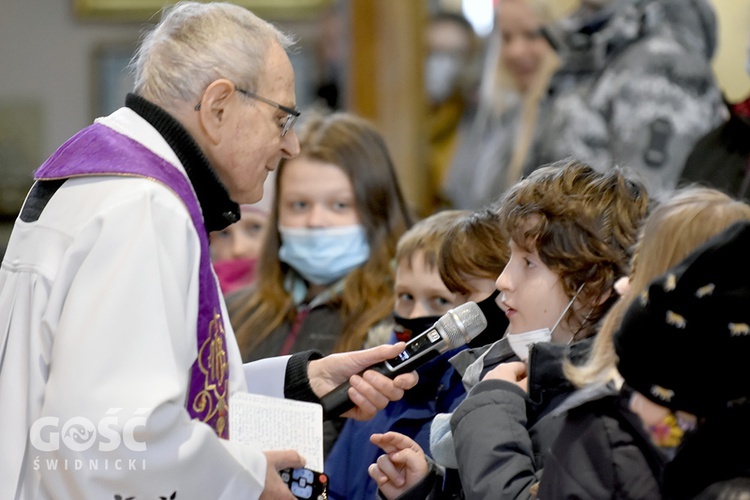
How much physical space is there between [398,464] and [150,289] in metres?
0.78

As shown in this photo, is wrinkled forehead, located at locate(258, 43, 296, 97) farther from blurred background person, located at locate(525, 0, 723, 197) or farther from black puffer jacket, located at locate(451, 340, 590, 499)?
blurred background person, located at locate(525, 0, 723, 197)

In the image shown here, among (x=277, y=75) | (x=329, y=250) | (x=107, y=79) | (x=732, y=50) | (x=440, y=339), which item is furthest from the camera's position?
(x=107, y=79)

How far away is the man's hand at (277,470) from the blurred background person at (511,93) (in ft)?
9.47

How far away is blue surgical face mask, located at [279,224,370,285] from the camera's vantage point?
4.27 m

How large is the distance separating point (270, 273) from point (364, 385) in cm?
167

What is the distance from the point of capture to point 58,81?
A: 28.2ft

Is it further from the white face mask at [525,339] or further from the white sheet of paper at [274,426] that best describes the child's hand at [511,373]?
the white sheet of paper at [274,426]

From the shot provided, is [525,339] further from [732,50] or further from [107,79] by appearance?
[107,79]

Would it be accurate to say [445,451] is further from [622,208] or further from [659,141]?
[659,141]

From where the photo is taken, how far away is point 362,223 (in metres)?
4.30

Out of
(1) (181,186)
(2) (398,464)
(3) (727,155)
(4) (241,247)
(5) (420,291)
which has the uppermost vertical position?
(1) (181,186)

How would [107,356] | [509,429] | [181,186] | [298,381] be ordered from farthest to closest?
[298,381] < [181,186] < [509,429] < [107,356]

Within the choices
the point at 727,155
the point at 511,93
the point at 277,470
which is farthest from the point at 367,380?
the point at 511,93

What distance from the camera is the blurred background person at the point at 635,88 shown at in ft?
15.1
